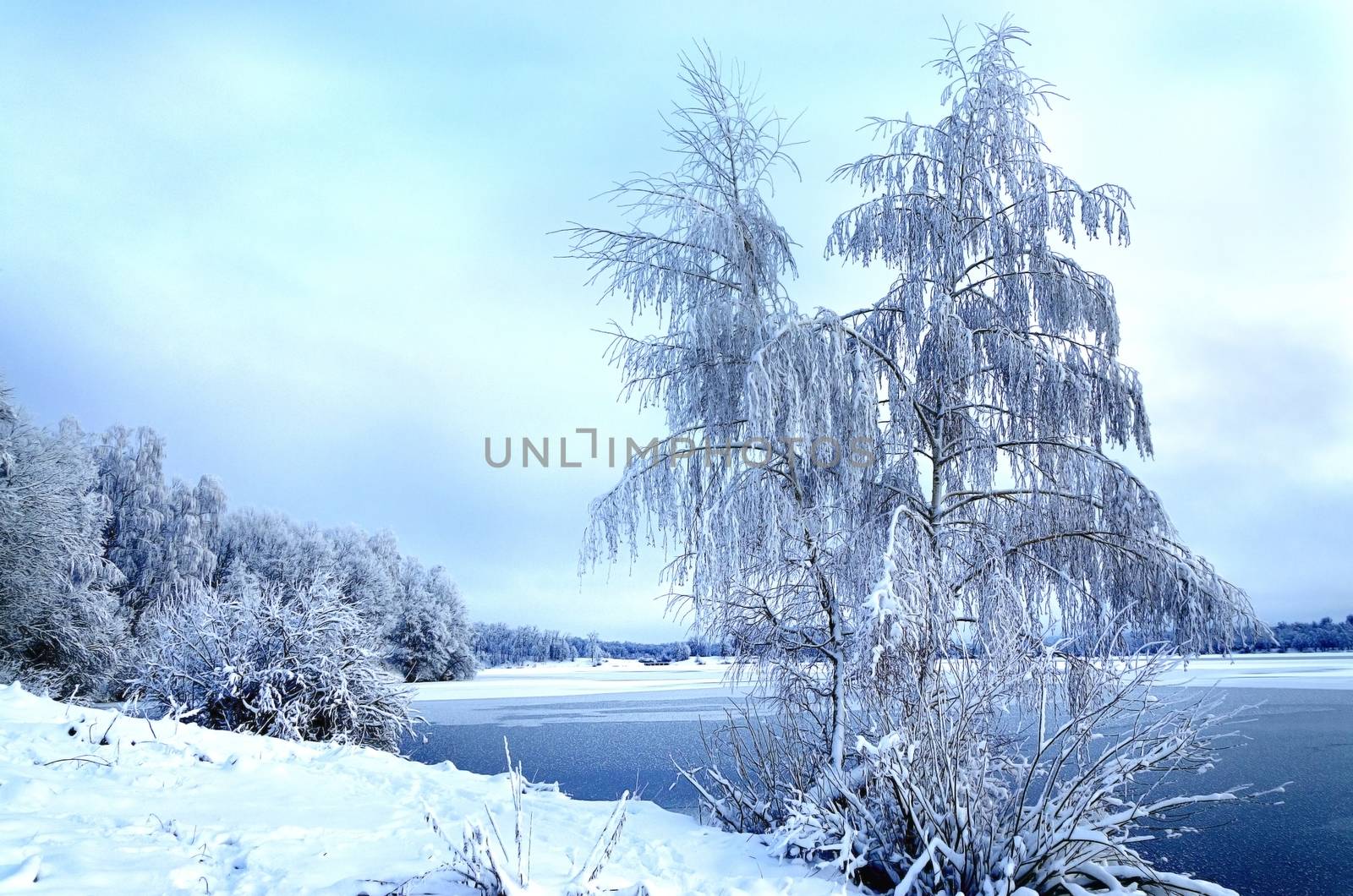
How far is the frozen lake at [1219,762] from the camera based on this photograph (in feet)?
18.3

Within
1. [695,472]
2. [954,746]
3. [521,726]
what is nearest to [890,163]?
[695,472]

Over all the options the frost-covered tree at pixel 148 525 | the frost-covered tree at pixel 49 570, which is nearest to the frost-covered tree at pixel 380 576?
the frost-covered tree at pixel 148 525

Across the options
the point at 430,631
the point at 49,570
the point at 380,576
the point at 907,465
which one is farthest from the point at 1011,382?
the point at 430,631

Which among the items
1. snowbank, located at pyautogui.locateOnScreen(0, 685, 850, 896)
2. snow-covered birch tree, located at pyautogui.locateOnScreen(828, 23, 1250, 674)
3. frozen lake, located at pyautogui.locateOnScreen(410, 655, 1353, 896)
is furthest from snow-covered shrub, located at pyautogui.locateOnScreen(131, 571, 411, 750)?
snow-covered birch tree, located at pyautogui.locateOnScreen(828, 23, 1250, 674)

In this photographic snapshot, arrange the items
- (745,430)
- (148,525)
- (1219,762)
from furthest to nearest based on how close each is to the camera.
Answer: (148,525)
(1219,762)
(745,430)

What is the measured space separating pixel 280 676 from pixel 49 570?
7.70 meters

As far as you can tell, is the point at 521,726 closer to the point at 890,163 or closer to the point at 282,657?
the point at 282,657

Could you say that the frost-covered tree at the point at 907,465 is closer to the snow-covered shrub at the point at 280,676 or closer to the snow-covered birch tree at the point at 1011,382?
the snow-covered birch tree at the point at 1011,382

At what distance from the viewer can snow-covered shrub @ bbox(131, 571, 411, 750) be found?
339 inches

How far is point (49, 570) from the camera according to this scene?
44.1 feet

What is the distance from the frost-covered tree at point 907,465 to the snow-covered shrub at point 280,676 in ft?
17.4

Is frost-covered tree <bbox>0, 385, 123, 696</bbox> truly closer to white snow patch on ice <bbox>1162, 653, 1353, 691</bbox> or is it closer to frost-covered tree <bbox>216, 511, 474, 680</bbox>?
frost-covered tree <bbox>216, 511, 474, 680</bbox>


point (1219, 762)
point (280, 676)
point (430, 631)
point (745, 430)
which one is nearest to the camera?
point (745, 430)

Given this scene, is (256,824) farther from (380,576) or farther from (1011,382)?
(380,576)
